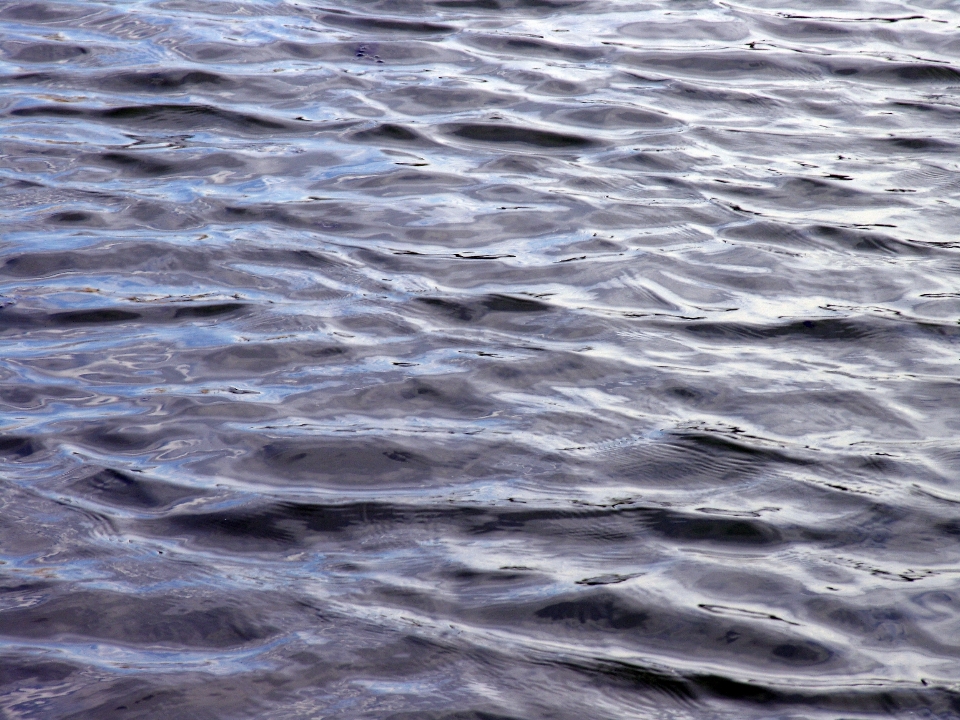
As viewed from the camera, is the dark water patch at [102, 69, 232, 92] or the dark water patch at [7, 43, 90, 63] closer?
the dark water patch at [102, 69, 232, 92]

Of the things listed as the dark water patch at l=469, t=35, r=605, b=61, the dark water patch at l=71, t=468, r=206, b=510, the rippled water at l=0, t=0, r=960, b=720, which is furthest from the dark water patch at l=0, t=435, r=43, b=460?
the dark water patch at l=469, t=35, r=605, b=61

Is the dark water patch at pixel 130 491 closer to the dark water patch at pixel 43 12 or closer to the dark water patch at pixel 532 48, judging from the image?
the dark water patch at pixel 532 48

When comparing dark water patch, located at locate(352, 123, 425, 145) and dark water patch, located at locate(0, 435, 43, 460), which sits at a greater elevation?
dark water patch, located at locate(352, 123, 425, 145)

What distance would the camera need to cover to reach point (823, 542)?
2.71m

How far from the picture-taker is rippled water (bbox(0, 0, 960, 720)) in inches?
93.2

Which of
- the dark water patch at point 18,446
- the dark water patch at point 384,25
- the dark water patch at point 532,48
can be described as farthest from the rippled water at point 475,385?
the dark water patch at point 384,25

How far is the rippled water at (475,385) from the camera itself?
2.37m

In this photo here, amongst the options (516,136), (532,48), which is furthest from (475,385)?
(532,48)

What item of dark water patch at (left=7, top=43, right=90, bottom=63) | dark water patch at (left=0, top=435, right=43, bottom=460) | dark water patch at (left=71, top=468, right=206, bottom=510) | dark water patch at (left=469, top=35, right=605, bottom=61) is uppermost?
dark water patch at (left=469, top=35, right=605, bottom=61)

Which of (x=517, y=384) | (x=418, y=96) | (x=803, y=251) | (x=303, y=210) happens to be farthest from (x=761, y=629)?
(x=418, y=96)

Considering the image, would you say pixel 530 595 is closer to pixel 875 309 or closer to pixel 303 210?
pixel 875 309

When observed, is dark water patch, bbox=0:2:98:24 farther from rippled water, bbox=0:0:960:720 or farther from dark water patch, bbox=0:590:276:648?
dark water patch, bbox=0:590:276:648

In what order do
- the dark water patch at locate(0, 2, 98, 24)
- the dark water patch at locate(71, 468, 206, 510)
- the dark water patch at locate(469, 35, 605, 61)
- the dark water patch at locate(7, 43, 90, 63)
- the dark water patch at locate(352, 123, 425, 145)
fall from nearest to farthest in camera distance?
the dark water patch at locate(71, 468, 206, 510) → the dark water patch at locate(352, 123, 425, 145) → the dark water patch at locate(7, 43, 90, 63) → the dark water patch at locate(469, 35, 605, 61) → the dark water patch at locate(0, 2, 98, 24)

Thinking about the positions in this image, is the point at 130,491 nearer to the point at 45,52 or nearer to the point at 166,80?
the point at 166,80
